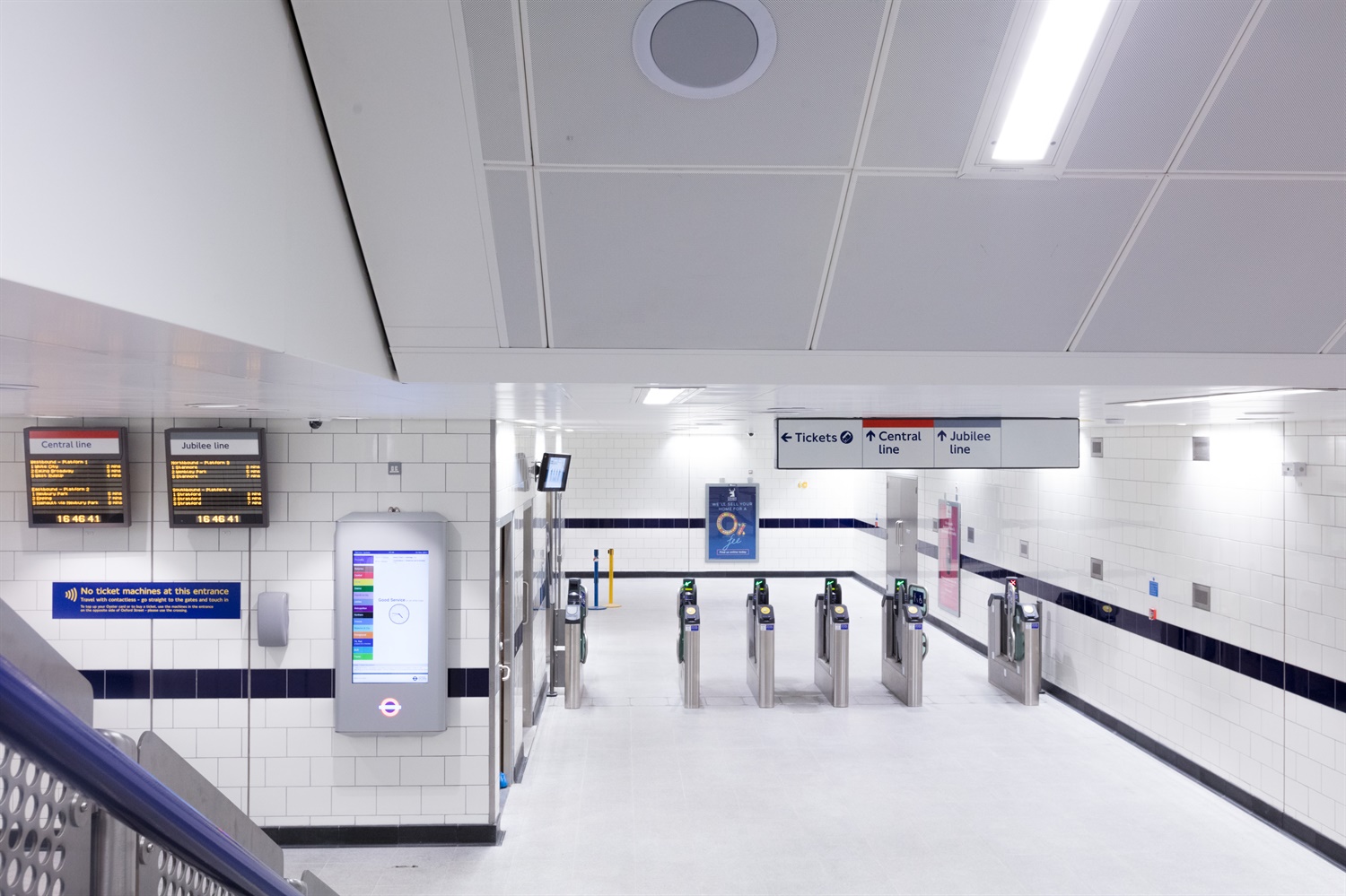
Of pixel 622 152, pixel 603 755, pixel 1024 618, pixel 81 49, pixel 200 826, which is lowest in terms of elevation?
pixel 603 755

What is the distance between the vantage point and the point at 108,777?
0.93 meters

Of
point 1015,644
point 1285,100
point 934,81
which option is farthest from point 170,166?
point 1015,644

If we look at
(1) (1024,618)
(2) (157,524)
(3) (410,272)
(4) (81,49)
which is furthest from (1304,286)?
(1) (1024,618)

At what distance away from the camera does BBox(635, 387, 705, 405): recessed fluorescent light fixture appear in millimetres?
3183

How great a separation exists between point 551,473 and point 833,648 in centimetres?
342

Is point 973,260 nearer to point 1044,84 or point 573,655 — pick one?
point 1044,84

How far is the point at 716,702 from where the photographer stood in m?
8.70

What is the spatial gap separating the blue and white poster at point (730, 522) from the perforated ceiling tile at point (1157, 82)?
545 inches

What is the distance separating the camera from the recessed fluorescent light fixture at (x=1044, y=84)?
1.81m

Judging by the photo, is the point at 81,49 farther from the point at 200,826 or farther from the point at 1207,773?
the point at 1207,773

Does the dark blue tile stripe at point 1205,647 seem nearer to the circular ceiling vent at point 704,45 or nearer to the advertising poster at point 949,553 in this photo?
the advertising poster at point 949,553

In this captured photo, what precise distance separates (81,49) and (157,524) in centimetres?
504

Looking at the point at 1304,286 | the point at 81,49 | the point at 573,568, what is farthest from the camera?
the point at 573,568

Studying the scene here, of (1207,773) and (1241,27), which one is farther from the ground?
(1241,27)
